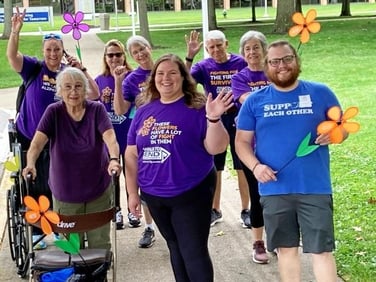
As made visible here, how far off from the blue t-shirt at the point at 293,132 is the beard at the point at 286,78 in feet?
0.15

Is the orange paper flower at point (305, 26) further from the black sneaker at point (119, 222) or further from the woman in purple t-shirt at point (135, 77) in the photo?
the black sneaker at point (119, 222)

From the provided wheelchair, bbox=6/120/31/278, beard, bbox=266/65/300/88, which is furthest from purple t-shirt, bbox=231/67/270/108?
→ wheelchair, bbox=6/120/31/278

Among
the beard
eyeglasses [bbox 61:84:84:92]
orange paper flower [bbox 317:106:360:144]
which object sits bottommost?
orange paper flower [bbox 317:106:360:144]

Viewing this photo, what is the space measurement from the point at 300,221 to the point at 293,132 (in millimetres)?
523

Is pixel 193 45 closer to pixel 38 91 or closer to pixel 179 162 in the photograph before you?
pixel 38 91

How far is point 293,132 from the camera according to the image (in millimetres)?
3707

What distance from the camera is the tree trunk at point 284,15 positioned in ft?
79.8

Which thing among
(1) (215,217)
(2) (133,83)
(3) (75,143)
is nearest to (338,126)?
(3) (75,143)

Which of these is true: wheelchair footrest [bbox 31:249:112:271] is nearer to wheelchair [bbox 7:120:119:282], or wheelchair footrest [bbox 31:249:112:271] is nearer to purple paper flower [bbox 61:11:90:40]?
wheelchair [bbox 7:120:119:282]

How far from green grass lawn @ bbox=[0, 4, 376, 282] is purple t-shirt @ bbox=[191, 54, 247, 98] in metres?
1.64

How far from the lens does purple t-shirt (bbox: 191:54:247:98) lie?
5514mm

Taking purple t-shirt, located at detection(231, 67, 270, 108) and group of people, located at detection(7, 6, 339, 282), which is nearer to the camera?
group of people, located at detection(7, 6, 339, 282)

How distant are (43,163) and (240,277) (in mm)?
1803

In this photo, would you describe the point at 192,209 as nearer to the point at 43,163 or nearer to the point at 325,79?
the point at 43,163
